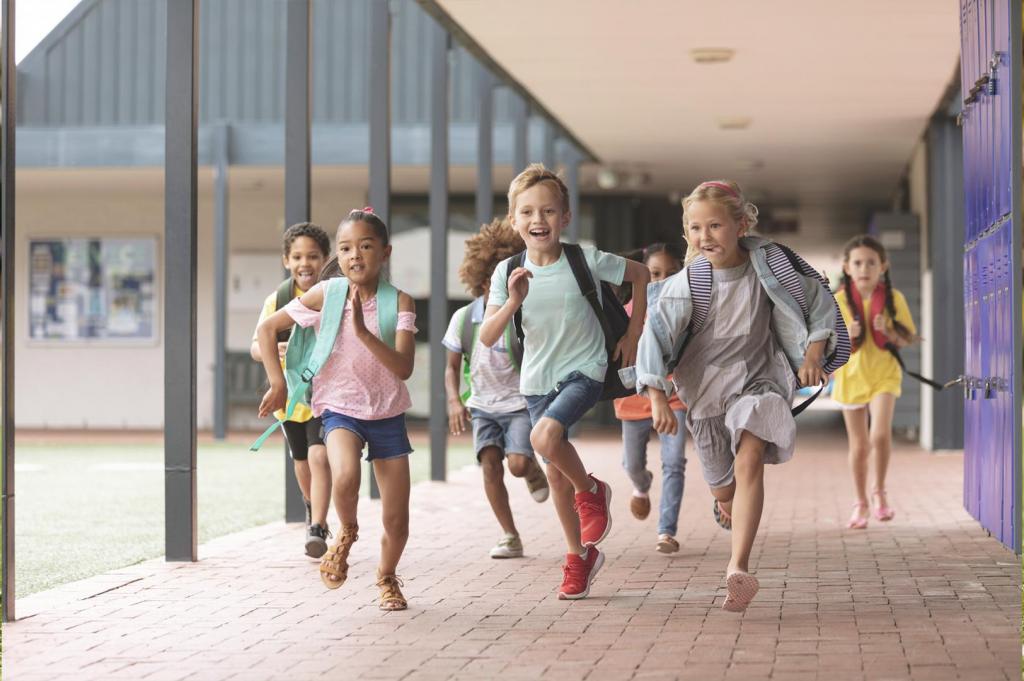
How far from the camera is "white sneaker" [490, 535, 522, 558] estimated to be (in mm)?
7359

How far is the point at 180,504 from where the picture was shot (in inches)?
279

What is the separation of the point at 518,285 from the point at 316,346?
770 millimetres

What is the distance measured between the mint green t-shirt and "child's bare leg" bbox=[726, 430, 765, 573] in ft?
2.09

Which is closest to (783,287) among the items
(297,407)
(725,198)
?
(725,198)

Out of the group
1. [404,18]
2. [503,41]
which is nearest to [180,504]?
[503,41]

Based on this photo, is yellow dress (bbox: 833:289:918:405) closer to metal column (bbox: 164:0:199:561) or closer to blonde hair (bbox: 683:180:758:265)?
blonde hair (bbox: 683:180:758:265)

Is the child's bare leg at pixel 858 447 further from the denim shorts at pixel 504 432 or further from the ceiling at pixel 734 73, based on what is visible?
the ceiling at pixel 734 73

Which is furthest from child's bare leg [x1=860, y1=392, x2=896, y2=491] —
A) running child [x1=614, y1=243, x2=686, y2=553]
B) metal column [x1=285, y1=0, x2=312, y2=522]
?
metal column [x1=285, y1=0, x2=312, y2=522]

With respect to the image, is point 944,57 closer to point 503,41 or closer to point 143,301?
point 503,41

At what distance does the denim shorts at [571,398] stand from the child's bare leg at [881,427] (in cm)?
305

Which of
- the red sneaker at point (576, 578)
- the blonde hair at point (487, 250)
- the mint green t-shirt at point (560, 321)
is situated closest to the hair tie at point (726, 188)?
the mint green t-shirt at point (560, 321)

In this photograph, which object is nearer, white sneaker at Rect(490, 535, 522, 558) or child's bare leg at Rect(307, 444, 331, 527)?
child's bare leg at Rect(307, 444, 331, 527)

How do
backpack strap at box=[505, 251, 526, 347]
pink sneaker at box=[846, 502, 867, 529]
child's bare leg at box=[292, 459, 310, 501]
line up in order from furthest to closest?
pink sneaker at box=[846, 502, 867, 529], child's bare leg at box=[292, 459, 310, 501], backpack strap at box=[505, 251, 526, 347]

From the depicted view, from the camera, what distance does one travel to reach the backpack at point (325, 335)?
5.74m
